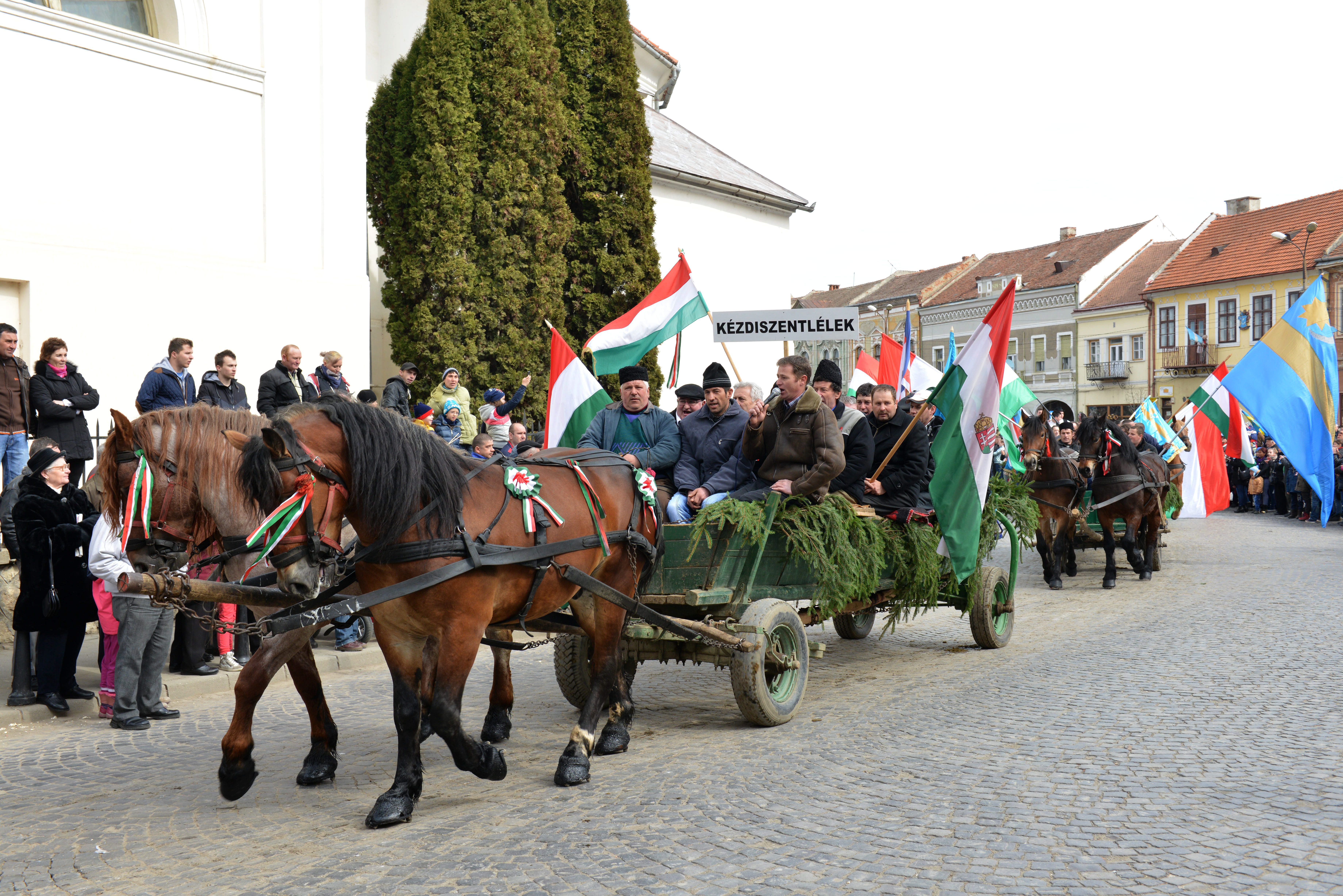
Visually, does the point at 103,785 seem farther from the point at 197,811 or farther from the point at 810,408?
the point at 810,408

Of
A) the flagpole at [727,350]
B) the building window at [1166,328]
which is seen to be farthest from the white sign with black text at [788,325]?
the building window at [1166,328]

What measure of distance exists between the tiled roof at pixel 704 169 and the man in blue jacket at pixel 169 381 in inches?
592

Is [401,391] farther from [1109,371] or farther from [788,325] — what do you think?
[1109,371]

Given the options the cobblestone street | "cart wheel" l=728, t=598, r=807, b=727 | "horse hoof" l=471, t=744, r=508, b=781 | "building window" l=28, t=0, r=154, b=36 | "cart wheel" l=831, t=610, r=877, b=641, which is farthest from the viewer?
"building window" l=28, t=0, r=154, b=36

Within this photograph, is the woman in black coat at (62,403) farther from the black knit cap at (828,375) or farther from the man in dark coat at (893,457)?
the man in dark coat at (893,457)

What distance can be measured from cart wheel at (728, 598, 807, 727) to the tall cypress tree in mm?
12730

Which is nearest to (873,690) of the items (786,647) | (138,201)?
(786,647)

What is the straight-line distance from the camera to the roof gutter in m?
23.0

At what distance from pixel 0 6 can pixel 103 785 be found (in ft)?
29.0

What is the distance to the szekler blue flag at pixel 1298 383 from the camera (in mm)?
11039

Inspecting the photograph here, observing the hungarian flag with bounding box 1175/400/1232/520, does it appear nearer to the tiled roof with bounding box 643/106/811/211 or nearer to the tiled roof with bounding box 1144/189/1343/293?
the tiled roof with bounding box 643/106/811/211

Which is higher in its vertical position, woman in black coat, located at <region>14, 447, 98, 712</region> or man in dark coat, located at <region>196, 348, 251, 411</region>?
man in dark coat, located at <region>196, 348, 251, 411</region>

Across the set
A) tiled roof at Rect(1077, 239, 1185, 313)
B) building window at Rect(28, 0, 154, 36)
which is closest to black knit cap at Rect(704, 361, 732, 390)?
building window at Rect(28, 0, 154, 36)

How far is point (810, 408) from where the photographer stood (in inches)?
263
